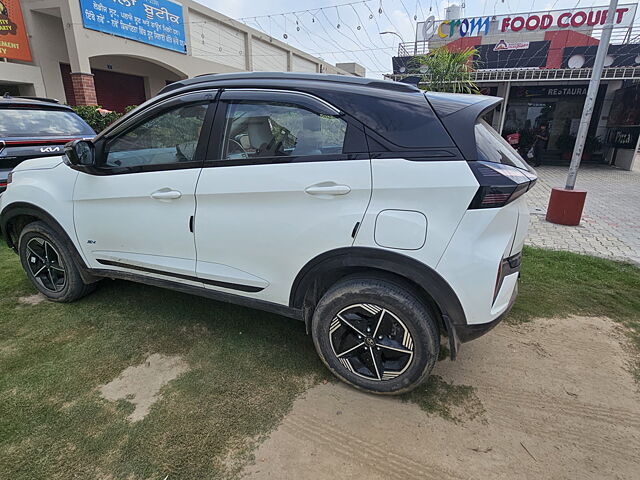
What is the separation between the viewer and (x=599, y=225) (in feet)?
20.5

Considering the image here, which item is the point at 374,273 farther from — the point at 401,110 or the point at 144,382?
the point at 144,382

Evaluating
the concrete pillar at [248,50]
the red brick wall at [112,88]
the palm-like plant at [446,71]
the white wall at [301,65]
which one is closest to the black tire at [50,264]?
the palm-like plant at [446,71]

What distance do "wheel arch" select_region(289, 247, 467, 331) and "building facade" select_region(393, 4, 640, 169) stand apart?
505 inches

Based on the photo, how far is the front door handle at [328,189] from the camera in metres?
2.06

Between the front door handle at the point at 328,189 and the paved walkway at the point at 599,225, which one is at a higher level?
the front door handle at the point at 328,189

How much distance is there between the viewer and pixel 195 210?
246cm

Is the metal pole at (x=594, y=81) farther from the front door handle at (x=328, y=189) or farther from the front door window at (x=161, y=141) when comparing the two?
the front door window at (x=161, y=141)

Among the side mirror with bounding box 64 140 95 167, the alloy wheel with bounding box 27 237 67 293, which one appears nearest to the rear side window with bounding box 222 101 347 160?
the side mirror with bounding box 64 140 95 167

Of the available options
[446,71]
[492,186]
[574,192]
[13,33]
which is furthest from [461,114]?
[13,33]

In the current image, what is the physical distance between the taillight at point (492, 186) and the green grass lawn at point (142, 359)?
4.12 ft

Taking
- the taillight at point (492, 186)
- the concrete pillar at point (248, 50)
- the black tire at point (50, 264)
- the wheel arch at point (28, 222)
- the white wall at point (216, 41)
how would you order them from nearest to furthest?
the taillight at point (492, 186), the wheel arch at point (28, 222), the black tire at point (50, 264), the white wall at point (216, 41), the concrete pillar at point (248, 50)

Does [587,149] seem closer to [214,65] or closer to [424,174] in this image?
[214,65]

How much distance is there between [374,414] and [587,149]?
1804 centimetres

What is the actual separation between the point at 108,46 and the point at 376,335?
12.9 m
